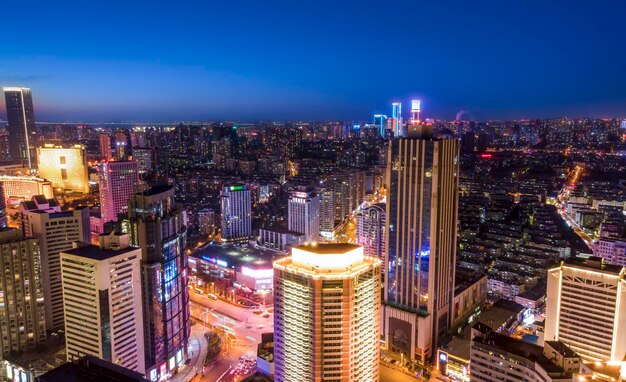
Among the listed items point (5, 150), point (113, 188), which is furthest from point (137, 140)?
point (113, 188)

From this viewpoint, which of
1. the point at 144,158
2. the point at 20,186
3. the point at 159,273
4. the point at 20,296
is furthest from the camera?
the point at 144,158

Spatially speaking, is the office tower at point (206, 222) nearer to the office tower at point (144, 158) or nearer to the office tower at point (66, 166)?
the office tower at point (66, 166)

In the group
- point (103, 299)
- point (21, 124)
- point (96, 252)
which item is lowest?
point (103, 299)

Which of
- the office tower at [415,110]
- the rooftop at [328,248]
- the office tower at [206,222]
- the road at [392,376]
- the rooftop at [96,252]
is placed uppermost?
the office tower at [415,110]

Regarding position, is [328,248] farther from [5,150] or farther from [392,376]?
[5,150]

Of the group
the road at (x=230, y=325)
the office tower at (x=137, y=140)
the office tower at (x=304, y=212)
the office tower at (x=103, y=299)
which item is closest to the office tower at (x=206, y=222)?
the office tower at (x=304, y=212)

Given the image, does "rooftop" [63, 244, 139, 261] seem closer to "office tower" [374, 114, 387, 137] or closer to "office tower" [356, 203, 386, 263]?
"office tower" [356, 203, 386, 263]
